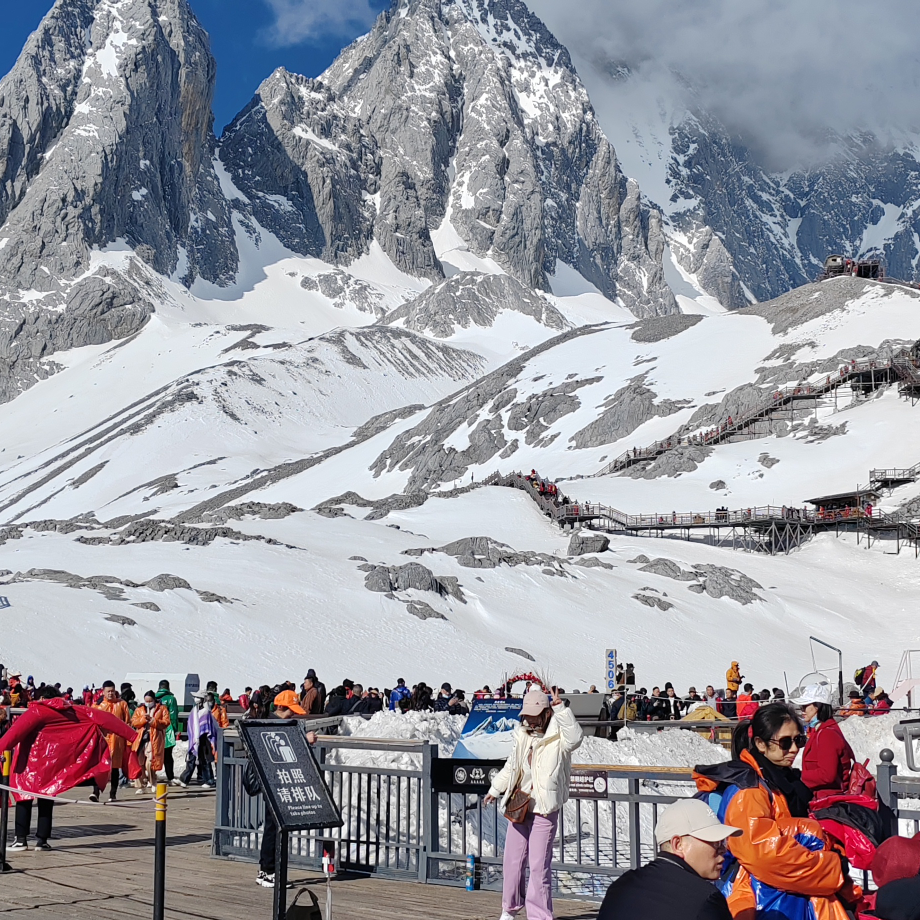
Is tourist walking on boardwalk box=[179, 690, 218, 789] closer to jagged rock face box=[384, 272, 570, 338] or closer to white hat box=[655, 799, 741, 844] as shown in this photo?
white hat box=[655, 799, 741, 844]

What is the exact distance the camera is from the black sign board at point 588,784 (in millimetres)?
10297

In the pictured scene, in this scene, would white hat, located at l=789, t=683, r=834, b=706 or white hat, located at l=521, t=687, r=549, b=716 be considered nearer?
white hat, located at l=521, t=687, r=549, b=716

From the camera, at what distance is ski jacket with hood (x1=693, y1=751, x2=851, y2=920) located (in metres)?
5.82

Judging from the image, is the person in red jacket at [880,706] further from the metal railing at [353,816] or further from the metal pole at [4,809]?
the metal pole at [4,809]

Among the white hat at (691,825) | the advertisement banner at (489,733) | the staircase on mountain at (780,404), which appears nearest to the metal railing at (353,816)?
the advertisement banner at (489,733)

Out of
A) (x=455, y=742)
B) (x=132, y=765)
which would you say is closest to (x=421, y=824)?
(x=455, y=742)

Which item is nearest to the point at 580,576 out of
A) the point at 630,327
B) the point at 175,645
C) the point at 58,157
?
the point at 175,645

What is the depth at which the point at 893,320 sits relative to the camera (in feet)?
297

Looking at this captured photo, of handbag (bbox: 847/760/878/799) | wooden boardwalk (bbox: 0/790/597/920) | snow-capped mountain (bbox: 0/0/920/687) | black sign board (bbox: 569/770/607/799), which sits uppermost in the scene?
snow-capped mountain (bbox: 0/0/920/687)

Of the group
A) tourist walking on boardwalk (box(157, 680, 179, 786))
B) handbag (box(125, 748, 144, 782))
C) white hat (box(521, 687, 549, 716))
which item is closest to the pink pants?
white hat (box(521, 687, 549, 716))

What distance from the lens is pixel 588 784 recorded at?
10.5 metres

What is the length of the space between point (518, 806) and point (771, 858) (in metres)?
3.43

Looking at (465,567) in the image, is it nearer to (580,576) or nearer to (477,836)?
(580,576)

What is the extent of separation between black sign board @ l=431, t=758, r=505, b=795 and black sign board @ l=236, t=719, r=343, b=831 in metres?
2.10
